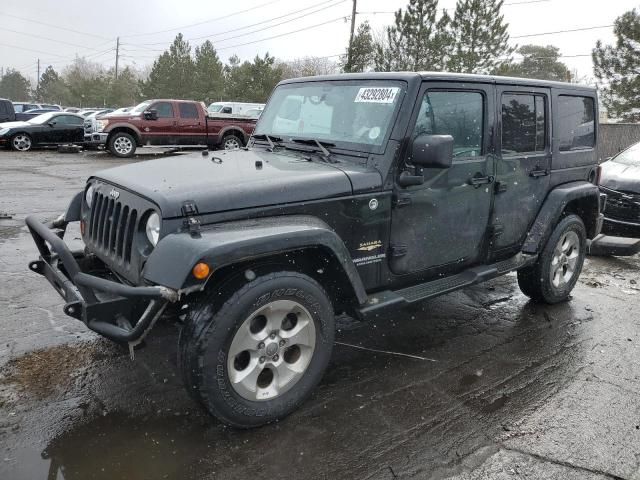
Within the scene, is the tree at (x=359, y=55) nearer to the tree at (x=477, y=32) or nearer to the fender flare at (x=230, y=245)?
the tree at (x=477, y=32)

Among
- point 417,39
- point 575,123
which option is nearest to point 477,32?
point 417,39

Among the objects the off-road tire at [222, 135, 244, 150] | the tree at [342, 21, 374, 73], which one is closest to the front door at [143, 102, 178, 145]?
the off-road tire at [222, 135, 244, 150]

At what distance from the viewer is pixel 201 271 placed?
253 centimetres

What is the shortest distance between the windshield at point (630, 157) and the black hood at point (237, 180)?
6789 mm

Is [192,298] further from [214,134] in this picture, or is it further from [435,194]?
[214,134]

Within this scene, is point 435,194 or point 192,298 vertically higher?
point 435,194

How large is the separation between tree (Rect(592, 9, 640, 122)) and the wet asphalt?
19.1m

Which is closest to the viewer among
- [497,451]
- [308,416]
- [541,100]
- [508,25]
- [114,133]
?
[497,451]

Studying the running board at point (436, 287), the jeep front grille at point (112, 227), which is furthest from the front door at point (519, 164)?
the jeep front grille at point (112, 227)

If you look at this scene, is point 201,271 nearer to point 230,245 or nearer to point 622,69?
point 230,245

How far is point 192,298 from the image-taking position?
9.57 feet

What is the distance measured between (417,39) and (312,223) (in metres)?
29.0

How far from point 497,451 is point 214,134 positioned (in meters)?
17.1

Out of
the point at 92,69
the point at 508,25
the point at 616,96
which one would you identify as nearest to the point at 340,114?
the point at 616,96
